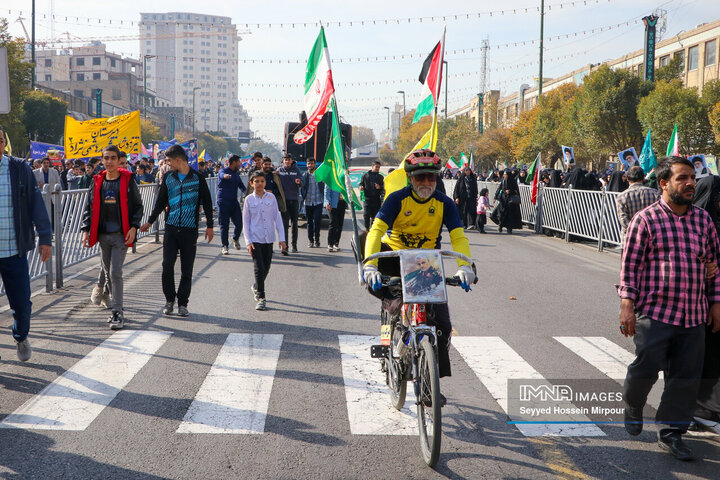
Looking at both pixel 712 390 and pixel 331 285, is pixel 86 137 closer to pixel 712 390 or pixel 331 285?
pixel 331 285

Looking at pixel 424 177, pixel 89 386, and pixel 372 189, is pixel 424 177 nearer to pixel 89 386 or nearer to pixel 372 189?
pixel 89 386

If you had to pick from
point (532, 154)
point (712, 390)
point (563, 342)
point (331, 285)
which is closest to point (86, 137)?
point (331, 285)

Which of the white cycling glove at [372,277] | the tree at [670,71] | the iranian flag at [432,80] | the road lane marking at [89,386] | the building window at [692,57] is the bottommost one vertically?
the road lane marking at [89,386]

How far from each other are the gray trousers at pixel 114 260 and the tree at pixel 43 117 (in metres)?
46.7

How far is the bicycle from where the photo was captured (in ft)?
13.4

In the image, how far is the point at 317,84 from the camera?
9.73m

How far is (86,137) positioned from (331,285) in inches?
344

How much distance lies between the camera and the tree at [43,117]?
168 ft

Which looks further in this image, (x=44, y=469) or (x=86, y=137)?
(x=86, y=137)

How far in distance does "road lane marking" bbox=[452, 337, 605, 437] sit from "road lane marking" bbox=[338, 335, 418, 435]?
692 mm

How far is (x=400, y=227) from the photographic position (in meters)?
5.10

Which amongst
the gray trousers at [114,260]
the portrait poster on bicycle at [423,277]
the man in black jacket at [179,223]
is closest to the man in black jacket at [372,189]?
the man in black jacket at [179,223]

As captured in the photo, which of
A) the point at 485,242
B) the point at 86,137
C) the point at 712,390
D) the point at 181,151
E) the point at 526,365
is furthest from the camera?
the point at 485,242

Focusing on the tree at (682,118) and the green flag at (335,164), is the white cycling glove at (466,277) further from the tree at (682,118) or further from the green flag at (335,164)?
the tree at (682,118)
